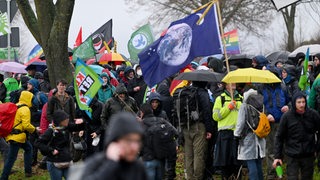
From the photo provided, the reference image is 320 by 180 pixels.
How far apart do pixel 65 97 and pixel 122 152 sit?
25.9 feet

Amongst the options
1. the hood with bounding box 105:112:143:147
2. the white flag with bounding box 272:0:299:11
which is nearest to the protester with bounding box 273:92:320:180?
the white flag with bounding box 272:0:299:11

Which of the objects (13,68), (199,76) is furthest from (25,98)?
(13,68)

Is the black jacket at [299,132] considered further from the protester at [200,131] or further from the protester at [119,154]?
the protester at [119,154]

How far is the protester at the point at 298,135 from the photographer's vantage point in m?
9.48

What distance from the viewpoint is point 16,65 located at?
63.5ft

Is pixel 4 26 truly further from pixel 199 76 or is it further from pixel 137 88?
pixel 199 76

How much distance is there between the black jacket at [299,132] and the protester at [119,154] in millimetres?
5081

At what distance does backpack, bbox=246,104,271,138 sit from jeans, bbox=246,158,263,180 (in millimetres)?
414

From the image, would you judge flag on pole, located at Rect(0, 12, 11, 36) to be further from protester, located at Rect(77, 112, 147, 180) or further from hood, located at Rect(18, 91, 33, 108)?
protester, located at Rect(77, 112, 147, 180)

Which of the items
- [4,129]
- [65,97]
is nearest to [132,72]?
[65,97]

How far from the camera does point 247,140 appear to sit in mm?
10445

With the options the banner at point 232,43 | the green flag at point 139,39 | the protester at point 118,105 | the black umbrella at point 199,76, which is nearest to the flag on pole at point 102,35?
the green flag at point 139,39

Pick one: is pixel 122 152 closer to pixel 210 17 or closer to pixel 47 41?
pixel 210 17

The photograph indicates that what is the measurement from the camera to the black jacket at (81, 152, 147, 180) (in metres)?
4.71
